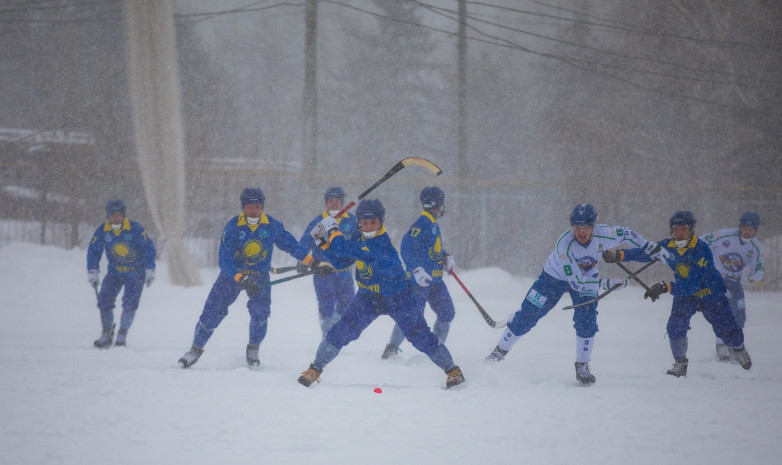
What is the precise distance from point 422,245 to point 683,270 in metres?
2.36

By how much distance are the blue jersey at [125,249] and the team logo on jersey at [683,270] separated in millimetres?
5490

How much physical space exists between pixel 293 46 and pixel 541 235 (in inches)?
361

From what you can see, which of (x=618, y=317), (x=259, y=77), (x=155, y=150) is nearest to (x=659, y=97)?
(x=618, y=317)

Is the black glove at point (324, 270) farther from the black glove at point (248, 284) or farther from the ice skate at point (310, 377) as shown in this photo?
the ice skate at point (310, 377)

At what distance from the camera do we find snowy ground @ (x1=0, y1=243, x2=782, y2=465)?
3127 mm

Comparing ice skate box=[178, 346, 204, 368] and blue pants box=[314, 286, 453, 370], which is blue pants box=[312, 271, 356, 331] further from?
blue pants box=[314, 286, 453, 370]

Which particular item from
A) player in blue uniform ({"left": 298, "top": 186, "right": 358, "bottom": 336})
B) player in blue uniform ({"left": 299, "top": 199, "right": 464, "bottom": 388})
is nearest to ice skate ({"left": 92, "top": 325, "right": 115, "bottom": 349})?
player in blue uniform ({"left": 298, "top": 186, "right": 358, "bottom": 336})

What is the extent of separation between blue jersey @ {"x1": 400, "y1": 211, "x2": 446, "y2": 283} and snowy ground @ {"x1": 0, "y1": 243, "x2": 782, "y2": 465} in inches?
38.8

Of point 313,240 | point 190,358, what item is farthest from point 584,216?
point 190,358

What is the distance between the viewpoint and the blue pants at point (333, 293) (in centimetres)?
626

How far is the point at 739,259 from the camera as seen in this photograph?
20.4 ft

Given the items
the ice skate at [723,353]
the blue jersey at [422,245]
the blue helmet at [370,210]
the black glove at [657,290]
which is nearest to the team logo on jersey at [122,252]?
the blue jersey at [422,245]

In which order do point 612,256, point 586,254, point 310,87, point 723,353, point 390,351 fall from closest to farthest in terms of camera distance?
point 586,254 < point 612,256 < point 390,351 < point 723,353 < point 310,87

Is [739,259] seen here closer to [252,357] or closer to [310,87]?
[252,357]
